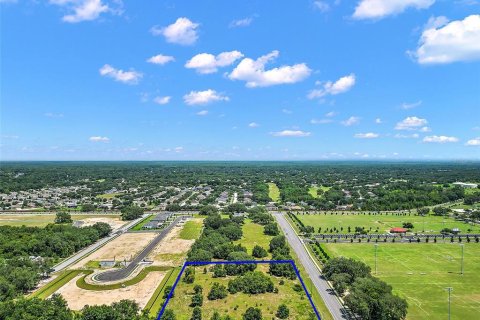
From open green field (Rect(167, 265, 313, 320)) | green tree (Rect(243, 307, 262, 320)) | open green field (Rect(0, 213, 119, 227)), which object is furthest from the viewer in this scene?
open green field (Rect(0, 213, 119, 227))

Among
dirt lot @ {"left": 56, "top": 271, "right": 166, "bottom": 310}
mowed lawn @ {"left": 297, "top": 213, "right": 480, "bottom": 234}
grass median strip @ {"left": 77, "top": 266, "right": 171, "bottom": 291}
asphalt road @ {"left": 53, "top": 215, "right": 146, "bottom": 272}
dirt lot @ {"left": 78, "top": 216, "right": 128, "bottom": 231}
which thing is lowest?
dirt lot @ {"left": 56, "top": 271, "right": 166, "bottom": 310}

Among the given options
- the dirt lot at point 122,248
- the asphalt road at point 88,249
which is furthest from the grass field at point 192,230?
the asphalt road at point 88,249

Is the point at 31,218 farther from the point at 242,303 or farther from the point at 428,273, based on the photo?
the point at 428,273

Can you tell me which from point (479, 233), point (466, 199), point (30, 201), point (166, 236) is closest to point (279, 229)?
point (166, 236)

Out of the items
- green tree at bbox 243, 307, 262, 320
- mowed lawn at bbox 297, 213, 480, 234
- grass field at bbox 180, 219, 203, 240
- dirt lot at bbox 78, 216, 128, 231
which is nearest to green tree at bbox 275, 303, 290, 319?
green tree at bbox 243, 307, 262, 320

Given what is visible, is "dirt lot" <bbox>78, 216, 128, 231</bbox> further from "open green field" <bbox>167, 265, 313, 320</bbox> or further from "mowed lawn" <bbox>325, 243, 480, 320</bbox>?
"mowed lawn" <bbox>325, 243, 480, 320</bbox>

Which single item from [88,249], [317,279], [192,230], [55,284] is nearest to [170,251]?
[88,249]

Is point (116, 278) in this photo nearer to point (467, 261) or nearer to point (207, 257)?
point (207, 257)

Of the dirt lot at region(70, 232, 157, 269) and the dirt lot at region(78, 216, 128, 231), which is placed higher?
the dirt lot at region(78, 216, 128, 231)
